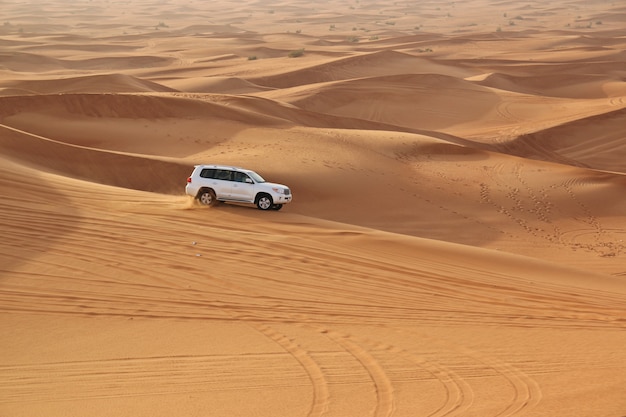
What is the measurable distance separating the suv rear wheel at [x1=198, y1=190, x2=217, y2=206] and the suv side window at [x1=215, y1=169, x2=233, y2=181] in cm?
38

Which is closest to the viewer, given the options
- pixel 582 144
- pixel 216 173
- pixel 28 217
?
pixel 28 217

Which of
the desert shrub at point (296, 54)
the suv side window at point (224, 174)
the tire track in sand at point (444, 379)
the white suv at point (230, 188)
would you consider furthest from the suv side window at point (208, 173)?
the desert shrub at point (296, 54)

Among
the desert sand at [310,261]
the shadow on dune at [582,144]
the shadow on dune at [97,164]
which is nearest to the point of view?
the desert sand at [310,261]

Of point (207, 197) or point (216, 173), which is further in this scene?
point (216, 173)

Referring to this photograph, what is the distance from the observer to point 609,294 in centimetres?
1391

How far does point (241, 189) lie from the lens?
17781 millimetres

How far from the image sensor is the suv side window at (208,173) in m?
17.8

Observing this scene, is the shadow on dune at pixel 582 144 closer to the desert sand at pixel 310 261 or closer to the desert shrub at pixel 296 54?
the desert sand at pixel 310 261

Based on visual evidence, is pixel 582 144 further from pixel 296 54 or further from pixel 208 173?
pixel 296 54

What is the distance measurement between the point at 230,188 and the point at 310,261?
464 centimetres

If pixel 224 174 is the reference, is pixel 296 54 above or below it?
above

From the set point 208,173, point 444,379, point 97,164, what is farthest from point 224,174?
point 444,379

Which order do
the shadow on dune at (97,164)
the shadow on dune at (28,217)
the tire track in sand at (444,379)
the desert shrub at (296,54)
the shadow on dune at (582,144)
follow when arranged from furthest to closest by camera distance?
the desert shrub at (296,54) < the shadow on dune at (582,144) < the shadow on dune at (97,164) < the shadow on dune at (28,217) < the tire track in sand at (444,379)

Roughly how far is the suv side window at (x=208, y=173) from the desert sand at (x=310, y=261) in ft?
2.39
